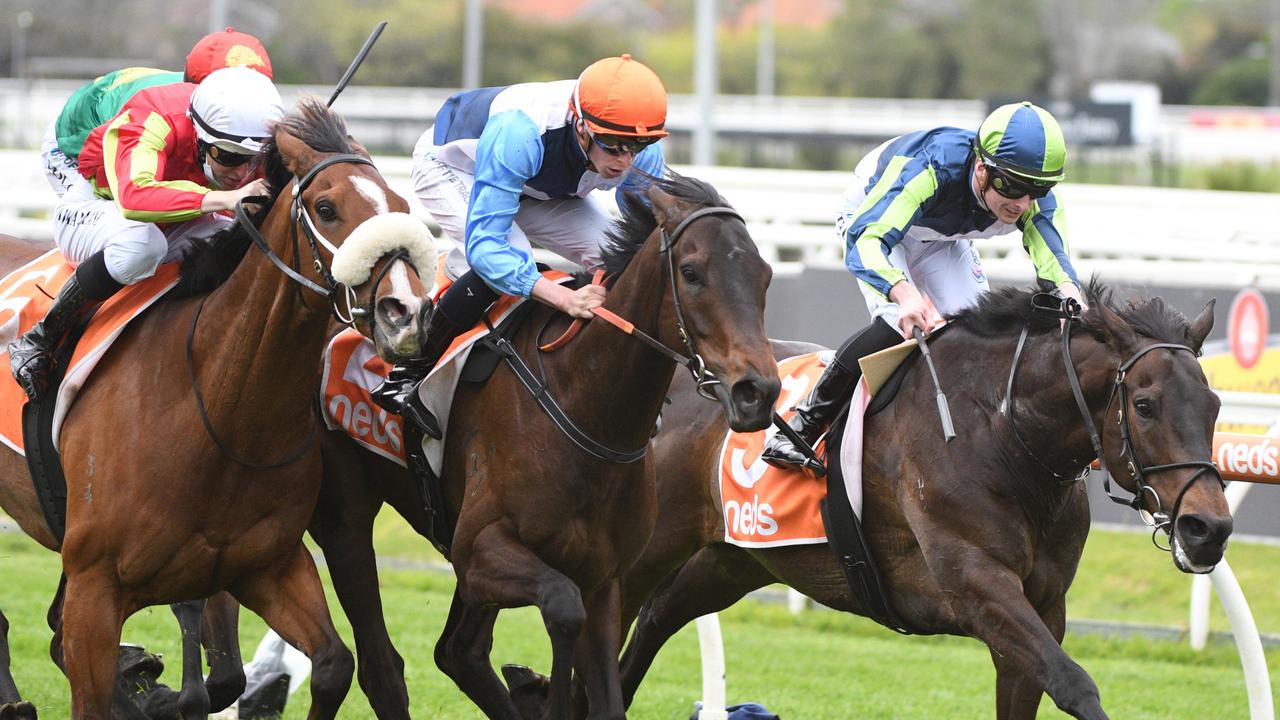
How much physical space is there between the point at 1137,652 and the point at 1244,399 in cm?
199

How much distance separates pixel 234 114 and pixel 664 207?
3.97 feet

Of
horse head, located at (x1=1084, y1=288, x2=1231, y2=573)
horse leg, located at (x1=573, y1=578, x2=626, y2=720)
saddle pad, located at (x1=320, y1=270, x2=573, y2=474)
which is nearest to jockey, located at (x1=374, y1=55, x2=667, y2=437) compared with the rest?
saddle pad, located at (x1=320, y1=270, x2=573, y2=474)

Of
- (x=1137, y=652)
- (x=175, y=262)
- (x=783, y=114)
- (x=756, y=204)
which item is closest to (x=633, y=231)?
(x=175, y=262)

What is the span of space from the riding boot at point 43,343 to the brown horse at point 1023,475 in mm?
2254

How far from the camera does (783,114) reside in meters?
29.9

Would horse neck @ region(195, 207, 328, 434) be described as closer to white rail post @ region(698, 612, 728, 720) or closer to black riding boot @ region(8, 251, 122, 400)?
black riding boot @ region(8, 251, 122, 400)

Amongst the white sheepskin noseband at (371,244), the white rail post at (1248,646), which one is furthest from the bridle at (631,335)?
the white rail post at (1248,646)

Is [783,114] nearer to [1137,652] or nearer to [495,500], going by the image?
[1137,652]

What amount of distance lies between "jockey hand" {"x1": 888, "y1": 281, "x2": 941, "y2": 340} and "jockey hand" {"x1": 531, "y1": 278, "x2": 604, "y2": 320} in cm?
94

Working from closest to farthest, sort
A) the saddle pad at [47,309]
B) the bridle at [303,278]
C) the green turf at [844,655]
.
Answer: the bridle at [303,278] < the saddle pad at [47,309] < the green turf at [844,655]

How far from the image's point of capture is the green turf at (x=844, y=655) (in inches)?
262

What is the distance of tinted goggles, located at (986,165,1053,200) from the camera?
5.04m

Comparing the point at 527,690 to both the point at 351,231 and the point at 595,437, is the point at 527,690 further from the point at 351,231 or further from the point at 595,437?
the point at 351,231

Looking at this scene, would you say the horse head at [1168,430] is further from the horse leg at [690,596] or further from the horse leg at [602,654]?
the horse leg at [690,596]
